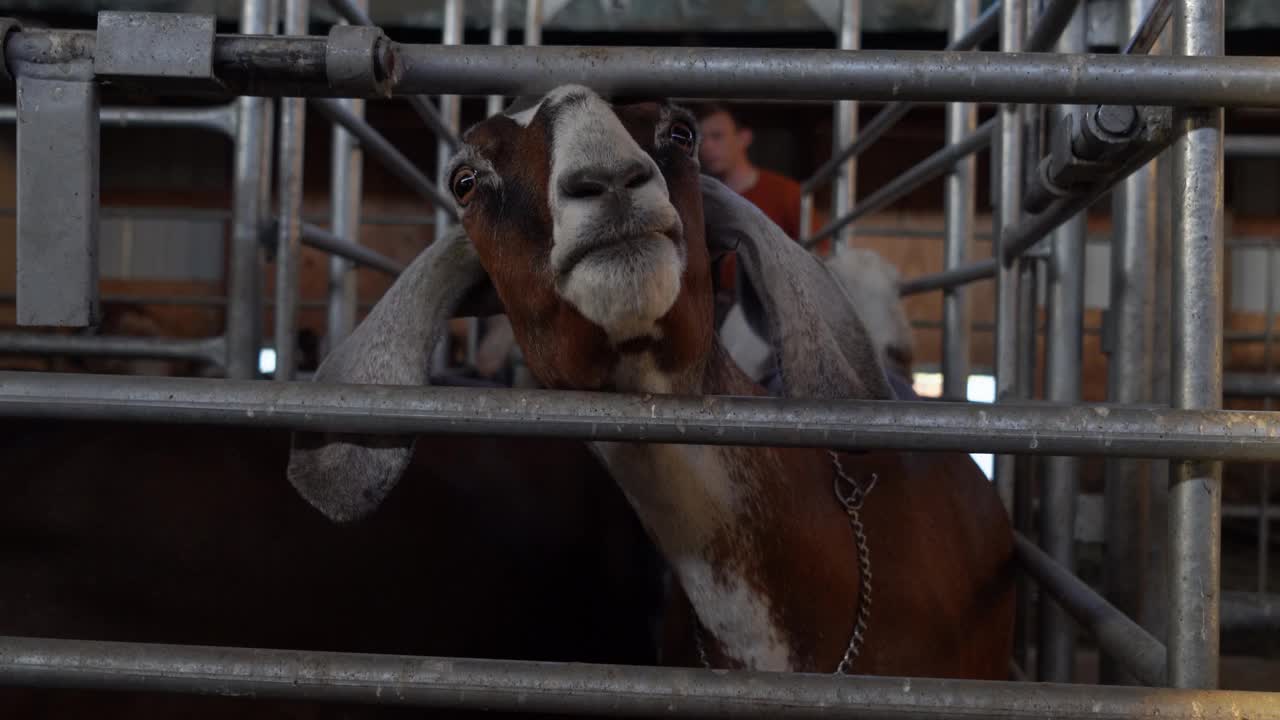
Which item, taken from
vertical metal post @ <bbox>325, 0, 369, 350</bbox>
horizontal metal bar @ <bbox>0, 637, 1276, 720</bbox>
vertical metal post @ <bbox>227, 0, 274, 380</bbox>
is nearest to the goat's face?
horizontal metal bar @ <bbox>0, 637, 1276, 720</bbox>

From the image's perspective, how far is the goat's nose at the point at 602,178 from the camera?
1.25 meters

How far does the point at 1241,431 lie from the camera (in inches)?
39.2

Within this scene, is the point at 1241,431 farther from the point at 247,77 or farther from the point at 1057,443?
the point at 247,77

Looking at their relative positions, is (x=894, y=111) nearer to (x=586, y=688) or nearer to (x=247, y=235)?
(x=247, y=235)

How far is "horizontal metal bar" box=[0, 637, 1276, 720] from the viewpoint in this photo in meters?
0.99

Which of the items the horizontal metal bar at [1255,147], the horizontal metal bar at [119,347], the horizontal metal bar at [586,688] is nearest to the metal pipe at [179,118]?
the horizontal metal bar at [119,347]

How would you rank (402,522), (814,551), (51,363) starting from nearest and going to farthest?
(814,551) < (402,522) < (51,363)

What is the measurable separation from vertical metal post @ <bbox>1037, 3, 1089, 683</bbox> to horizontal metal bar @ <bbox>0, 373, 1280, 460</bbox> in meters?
1.20

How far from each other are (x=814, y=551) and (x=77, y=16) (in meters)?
6.07

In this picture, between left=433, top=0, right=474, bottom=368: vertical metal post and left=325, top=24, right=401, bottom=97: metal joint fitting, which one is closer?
left=325, top=24, right=401, bottom=97: metal joint fitting

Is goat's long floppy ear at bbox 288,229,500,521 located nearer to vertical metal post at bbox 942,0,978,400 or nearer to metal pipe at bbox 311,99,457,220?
metal pipe at bbox 311,99,457,220

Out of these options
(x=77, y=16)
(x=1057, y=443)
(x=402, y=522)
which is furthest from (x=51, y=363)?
(x=1057, y=443)

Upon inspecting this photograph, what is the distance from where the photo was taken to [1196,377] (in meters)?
1.05

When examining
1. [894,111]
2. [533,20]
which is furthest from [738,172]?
[894,111]
